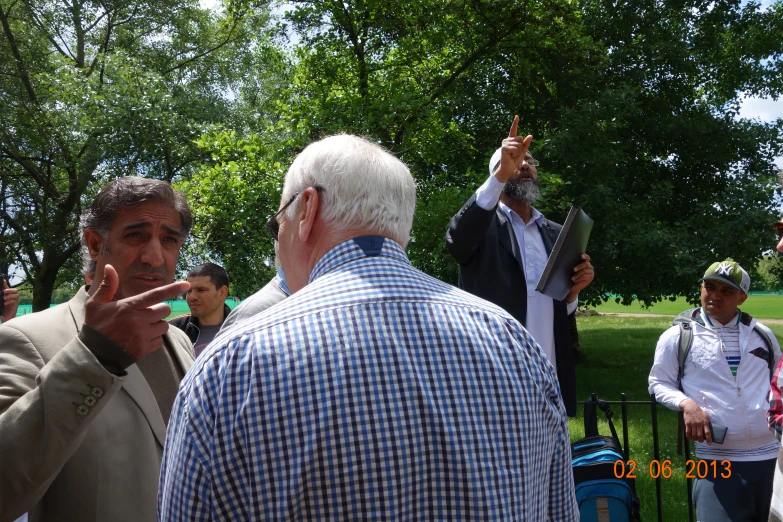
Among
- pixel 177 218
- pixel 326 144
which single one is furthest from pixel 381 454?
pixel 177 218

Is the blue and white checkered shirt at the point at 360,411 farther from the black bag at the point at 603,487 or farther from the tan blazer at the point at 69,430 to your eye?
the black bag at the point at 603,487

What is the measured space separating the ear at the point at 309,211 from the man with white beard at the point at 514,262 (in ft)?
6.96

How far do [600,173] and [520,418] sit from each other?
11.7 m

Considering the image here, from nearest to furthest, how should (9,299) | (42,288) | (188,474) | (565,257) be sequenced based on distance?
(188,474) → (565,257) → (9,299) → (42,288)

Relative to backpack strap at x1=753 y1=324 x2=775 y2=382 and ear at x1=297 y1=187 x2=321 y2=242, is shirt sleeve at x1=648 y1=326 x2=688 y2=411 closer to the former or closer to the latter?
backpack strap at x1=753 y1=324 x2=775 y2=382

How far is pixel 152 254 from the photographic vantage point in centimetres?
221

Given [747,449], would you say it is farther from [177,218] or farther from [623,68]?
[623,68]

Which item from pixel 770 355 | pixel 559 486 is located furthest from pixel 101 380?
pixel 770 355

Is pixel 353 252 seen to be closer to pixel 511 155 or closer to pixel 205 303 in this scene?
pixel 511 155

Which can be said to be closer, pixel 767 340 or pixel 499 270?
pixel 499 270

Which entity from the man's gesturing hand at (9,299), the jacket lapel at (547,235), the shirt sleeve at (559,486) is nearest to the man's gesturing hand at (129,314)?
the shirt sleeve at (559,486)

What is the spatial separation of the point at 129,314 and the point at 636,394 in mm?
13571

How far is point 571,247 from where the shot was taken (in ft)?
11.0

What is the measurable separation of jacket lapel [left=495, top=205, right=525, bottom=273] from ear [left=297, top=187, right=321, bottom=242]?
2.39 meters
